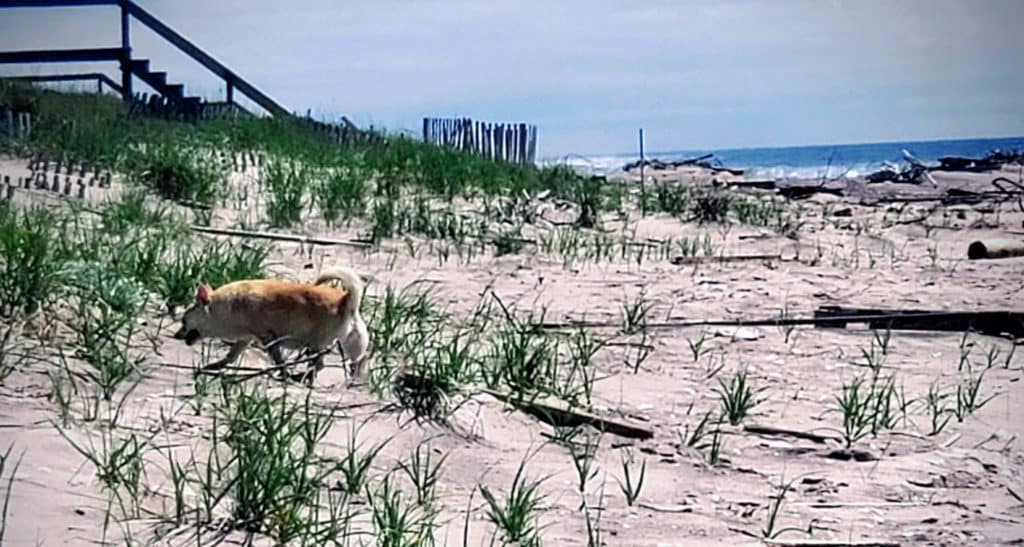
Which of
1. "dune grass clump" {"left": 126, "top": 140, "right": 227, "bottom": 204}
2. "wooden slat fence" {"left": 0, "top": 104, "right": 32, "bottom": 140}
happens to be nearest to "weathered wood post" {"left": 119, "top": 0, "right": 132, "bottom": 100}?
"wooden slat fence" {"left": 0, "top": 104, "right": 32, "bottom": 140}

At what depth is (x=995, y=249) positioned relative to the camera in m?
9.90

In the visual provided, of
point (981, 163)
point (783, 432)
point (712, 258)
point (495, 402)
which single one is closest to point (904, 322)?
point (783, 432)

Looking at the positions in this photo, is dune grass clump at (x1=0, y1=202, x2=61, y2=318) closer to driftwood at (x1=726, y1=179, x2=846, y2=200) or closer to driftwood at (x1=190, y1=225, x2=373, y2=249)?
driftwood at (x1=190, y1=225, x2=373, y2=249)

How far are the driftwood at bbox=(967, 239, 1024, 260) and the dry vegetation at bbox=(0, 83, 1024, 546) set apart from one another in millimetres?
559

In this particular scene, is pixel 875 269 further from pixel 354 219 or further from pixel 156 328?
pixel 156 328

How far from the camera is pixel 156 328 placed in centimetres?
539

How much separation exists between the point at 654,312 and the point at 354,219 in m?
3.63

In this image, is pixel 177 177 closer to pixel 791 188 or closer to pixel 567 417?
pixel 567 417

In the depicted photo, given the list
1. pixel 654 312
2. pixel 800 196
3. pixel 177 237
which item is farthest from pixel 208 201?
pixel 800 196

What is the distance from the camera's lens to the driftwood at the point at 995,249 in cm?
982

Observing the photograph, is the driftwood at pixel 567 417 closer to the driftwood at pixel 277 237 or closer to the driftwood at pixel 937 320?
the driftwood at pixel 937 320

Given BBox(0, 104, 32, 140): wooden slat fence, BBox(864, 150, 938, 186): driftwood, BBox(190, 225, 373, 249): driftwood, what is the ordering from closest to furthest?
BBox(190, 225, 373, 249): driftwood → BBox(0, 104, 32, 140): wooden slat fence → BBox(864, 150, 938, 186): driftwood

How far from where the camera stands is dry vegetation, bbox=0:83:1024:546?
11.4ft

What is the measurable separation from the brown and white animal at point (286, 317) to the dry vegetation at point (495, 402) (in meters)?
0.17
